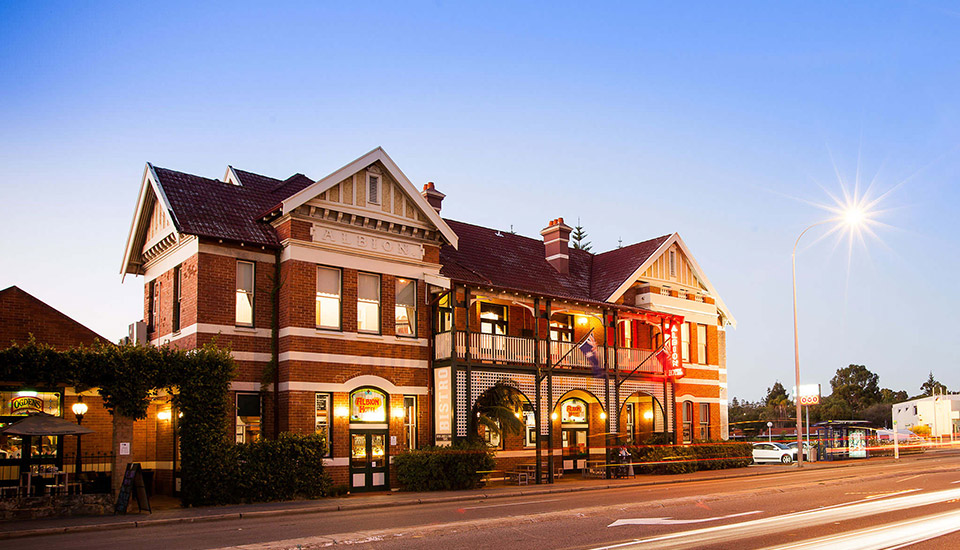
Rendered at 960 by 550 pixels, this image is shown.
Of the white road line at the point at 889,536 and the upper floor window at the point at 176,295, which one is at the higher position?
the upper floor window at the point at 176,295

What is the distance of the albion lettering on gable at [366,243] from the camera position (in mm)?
24734

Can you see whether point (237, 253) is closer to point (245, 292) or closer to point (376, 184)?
point (245, 292)

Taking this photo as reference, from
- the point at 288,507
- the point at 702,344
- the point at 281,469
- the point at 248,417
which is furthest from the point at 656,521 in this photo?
the point at 702,344

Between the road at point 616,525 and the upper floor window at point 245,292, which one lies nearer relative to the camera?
the road at point 616,525

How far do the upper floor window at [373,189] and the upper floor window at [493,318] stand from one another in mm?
6233

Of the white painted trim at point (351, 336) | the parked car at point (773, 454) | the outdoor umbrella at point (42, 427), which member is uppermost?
the white painted trim at point (351, 336)

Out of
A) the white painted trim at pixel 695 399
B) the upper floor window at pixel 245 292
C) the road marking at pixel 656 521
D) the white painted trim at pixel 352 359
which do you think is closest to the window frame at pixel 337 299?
the white painted trim at pixel 352 359

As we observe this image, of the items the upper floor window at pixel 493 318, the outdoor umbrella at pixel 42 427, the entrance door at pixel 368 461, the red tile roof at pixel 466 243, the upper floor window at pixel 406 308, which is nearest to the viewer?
the outdoor umbrella at pixel 42 427

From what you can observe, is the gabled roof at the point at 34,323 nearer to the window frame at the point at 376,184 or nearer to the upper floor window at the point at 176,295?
the upper floor window at the point at 176,295

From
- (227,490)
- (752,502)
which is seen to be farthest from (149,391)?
(752,502)

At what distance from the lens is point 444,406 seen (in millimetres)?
26047

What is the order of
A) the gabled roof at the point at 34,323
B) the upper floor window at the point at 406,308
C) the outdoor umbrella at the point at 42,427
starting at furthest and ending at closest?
the upper floor window at the point at 406,308 → the gabled roof at the point at 34,323 → the outdoor umbrella at the point at 42,427

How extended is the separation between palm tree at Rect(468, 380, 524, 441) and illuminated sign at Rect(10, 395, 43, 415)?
12392 millimetres

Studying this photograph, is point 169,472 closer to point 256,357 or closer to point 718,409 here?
point 256,357
